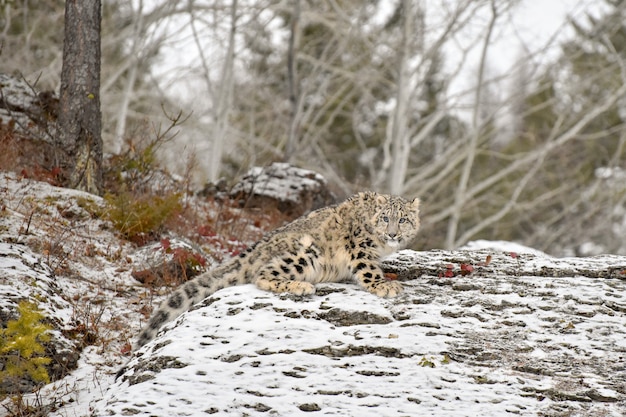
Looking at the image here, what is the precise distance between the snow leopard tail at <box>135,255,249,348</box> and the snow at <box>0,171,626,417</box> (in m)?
0.35

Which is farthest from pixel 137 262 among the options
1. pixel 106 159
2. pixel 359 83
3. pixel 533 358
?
pixel 359 83

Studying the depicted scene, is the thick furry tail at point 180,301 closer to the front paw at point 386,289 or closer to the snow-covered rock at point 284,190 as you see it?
the front paw at point 386,289

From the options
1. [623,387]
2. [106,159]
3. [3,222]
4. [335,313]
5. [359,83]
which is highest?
[359,83]

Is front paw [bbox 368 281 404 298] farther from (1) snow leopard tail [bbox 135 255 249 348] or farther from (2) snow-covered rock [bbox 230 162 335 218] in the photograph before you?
(2) snow-covered rock [bbox 230 162 335 218]

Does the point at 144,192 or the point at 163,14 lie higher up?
the point at 163,14

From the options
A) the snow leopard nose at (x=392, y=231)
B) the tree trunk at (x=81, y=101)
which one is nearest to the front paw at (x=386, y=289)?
the snow leopard nose at (x=392, y=231)

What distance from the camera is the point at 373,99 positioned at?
26.6m

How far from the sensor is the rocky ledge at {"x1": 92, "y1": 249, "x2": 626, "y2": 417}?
454 centimetres

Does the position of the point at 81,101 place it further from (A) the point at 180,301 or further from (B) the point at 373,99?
(B) the point at 373,99

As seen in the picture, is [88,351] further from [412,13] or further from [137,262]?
[412,13]

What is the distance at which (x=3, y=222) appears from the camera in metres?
7.66

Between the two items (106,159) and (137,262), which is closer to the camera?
(137,262)

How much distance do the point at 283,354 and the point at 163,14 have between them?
17606mm

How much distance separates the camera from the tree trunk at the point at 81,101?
31.5 feet
